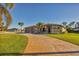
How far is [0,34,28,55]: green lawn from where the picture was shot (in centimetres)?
561

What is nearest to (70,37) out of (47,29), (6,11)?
(47,29)

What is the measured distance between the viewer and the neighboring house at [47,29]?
5764 millimetres

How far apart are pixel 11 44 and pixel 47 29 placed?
2.50 ft

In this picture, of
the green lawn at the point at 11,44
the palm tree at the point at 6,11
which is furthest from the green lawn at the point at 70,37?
the palm tree at the point at 6,11

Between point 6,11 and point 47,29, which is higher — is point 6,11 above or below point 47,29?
above

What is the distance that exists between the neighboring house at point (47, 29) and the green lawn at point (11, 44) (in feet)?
0.88

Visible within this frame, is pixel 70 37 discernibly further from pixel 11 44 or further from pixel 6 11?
pixel 6 11

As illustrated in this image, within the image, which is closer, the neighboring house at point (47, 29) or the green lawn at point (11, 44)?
the green lawn at point (11, 44)

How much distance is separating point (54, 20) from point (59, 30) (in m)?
0.26

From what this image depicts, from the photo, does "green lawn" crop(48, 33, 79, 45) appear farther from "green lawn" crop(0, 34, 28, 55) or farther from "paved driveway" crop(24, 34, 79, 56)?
"green lawn" crop(0, 34, 28, 55)

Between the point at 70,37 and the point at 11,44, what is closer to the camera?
the point at 11,44

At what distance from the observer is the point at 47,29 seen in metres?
5.84

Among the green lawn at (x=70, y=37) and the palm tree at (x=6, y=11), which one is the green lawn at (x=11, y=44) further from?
the green lawn at (x=70, y=37)

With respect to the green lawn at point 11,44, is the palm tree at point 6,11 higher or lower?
higher
